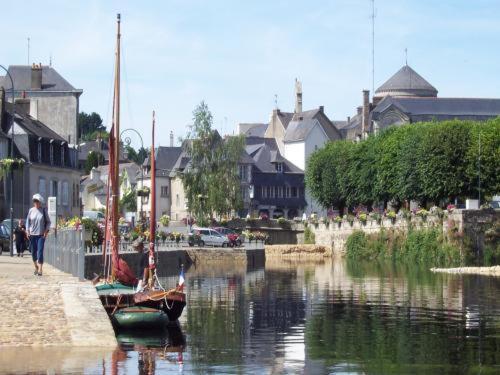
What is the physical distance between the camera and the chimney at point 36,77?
356ft

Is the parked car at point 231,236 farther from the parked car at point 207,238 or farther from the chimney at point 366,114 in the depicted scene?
the chimney at point 366,114

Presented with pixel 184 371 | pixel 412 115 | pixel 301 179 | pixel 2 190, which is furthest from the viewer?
pixel 301 179

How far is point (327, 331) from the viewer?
1580 inches

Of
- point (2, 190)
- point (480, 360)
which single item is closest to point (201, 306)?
point (480, 360)

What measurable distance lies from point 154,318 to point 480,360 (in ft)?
33.9

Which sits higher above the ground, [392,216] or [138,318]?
[392,216]

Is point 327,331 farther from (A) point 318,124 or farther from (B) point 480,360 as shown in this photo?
(A) point 318,124

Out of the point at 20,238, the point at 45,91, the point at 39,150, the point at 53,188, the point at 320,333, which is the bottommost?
the point at 320,333

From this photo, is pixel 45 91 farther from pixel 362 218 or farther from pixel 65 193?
pixel 362 218

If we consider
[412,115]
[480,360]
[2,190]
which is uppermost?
[412,115]

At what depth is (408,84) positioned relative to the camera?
591ft

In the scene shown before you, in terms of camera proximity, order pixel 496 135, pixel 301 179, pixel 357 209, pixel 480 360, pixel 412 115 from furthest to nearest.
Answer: pixel 301 179
pixel 412 115
pixel 357 209
pixel 496 135
pixel 480 360

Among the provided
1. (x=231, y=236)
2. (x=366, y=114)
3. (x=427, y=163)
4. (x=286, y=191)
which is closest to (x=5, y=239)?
(x=231, y=236)

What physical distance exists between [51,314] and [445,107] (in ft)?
420
